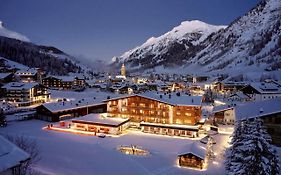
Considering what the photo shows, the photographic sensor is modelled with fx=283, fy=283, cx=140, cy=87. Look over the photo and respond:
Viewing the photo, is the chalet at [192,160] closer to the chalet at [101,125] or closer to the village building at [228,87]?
the chalet at [101,125]

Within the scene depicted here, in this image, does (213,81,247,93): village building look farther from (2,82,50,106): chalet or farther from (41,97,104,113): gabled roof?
(2,82,50,106): chalet

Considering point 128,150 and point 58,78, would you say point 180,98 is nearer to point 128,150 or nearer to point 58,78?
point 128,150

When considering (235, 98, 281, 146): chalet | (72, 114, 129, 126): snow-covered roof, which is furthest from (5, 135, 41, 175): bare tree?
(235, 98, 281, 146): chalet

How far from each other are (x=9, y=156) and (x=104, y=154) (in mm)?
22674

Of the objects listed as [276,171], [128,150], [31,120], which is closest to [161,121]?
[128,150]

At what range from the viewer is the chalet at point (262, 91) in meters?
81.2

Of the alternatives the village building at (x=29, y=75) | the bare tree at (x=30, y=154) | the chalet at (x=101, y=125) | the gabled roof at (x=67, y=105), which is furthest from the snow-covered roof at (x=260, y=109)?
the village building at (x=29, y=75)

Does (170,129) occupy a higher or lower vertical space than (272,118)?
lower

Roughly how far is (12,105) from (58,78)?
4915 centimetres

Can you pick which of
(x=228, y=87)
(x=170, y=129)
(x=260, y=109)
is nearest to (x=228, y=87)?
(x=228, y=87)

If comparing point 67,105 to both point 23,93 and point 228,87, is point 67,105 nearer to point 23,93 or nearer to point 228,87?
point 23,93

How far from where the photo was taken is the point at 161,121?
5550 centimetres

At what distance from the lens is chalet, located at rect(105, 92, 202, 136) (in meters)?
53.3

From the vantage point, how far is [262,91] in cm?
8144
